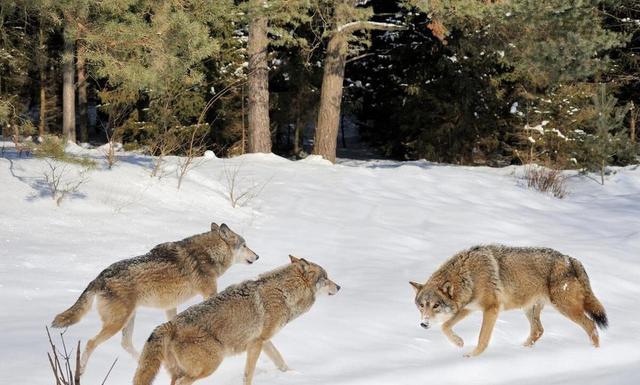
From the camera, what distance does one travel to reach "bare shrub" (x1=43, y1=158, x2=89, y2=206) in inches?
441

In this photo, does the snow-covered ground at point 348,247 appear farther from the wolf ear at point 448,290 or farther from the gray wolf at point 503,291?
the wolf ear at point 448,290

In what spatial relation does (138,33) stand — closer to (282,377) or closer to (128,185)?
(128,185)

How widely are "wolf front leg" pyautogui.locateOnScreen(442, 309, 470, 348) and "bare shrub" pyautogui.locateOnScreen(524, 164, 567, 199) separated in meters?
10.6

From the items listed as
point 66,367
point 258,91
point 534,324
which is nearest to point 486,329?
point 534,324

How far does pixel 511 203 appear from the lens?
15.8m

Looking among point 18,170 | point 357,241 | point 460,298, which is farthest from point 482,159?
point 460,298

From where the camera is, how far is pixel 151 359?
5141mm

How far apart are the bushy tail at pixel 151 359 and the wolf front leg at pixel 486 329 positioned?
10.3 ft

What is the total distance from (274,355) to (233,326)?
68cm

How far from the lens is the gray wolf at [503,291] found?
7.07 metres

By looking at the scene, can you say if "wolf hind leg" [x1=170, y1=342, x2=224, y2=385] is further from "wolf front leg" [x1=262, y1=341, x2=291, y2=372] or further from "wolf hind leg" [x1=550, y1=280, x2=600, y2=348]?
"wolf hind leg" [x1=550, y1=280, x2=600, y2=348]

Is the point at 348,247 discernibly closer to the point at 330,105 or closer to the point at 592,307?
the point at 592,307

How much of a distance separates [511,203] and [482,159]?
16543 mm

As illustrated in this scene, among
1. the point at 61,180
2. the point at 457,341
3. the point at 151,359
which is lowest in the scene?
the point at 457,341
